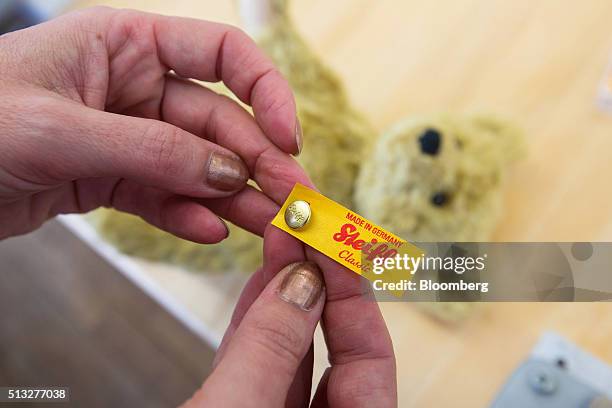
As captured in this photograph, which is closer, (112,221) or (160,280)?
(112,221)

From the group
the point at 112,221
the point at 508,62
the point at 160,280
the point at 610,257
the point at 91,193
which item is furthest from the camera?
the point at 508,62

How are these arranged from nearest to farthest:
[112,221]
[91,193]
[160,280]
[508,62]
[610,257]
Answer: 1. [610,257]
2. [91,193]
3. [112,221]
4. [160,280]
5. [508,62]

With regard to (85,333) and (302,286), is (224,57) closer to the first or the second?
(302,286)

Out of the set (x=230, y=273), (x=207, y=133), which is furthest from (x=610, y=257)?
(x=230, y=273)

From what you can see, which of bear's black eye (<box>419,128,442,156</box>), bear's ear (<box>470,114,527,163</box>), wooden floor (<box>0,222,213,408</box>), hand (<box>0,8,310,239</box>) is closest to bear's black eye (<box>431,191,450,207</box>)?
bear's black eye (<box>419,128,442,156</box>)

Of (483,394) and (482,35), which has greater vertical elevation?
(482,35)

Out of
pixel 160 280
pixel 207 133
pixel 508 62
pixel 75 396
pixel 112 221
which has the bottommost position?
pixel 75 396

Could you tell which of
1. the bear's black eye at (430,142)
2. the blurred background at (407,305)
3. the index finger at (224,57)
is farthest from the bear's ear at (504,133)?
the index finger at (224,57)

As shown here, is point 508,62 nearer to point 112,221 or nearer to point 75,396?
point 112,221

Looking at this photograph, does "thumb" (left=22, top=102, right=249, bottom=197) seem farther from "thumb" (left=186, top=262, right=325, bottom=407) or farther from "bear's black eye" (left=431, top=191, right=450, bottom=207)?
"bear's black eye" (left=431, top=191, right=450, bottom=207)
